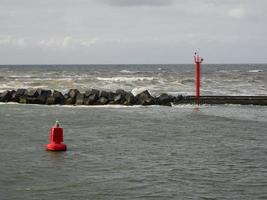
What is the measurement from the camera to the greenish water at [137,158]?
9.52 meters

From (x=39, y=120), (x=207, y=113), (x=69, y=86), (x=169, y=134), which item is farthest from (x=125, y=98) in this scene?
(x=69, y=86)

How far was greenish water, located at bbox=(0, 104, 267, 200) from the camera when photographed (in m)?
9.52

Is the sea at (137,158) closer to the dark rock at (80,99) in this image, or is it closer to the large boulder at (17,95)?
the dark rock at (80,99)

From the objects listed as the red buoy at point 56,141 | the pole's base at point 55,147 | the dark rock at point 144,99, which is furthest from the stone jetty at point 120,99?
the pole's base at point 55,147

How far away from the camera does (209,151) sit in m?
13.5

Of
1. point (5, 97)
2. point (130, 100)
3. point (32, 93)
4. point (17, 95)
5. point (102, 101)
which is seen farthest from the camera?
point (17, 95)

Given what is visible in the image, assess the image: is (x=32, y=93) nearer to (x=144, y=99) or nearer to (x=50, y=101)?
(x=50, y=101)

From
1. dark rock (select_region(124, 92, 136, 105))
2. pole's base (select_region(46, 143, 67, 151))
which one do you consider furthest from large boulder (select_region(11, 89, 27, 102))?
pole's base (select_region(46, 143, 67, 151))

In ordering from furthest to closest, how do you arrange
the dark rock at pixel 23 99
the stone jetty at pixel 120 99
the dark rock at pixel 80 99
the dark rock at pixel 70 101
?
the dark rock at pixel 23 99, the dark rock at pixel 70 101, the dark rock at pixel 80 99, the stone jetty at pixel 120 99

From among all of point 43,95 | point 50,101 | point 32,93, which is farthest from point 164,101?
point 32,93

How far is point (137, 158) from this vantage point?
40.8ft

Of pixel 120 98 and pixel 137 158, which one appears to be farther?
pixel 120 98

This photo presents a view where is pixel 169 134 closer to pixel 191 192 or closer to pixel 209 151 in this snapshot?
pixel 209 151

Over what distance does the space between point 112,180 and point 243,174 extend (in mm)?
2660
